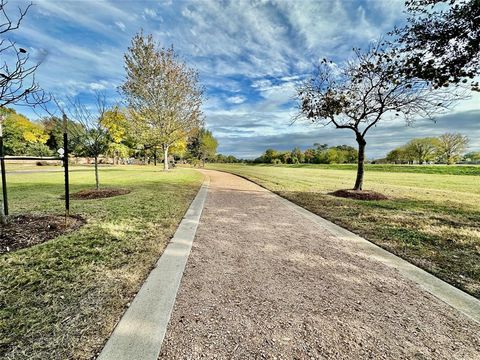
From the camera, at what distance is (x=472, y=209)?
718 centimetres

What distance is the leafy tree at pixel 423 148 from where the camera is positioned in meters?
63.8

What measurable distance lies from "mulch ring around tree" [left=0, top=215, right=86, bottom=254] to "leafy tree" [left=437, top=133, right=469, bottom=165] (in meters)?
81.4

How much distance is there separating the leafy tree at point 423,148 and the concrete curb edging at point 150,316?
269ft

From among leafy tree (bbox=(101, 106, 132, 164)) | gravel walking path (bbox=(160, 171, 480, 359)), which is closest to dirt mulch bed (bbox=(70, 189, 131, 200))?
leafy tree (bbox=(101, 106, 132, 164))

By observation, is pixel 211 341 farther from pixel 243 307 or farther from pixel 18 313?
pixel 18 313

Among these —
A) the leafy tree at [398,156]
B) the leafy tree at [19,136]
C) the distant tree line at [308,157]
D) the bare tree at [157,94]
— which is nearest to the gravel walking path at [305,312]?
the bare tree at [157,94]

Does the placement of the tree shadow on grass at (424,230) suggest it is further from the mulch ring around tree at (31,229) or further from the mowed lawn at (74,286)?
the mulch ring around tree at (31,229)

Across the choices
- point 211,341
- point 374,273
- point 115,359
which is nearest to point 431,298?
point 374,273

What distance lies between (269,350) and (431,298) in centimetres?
195

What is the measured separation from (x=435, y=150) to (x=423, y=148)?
2.85 meters

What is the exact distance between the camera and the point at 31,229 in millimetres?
4098

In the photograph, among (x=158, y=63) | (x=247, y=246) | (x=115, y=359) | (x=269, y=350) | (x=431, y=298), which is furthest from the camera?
(x=158, y=63)

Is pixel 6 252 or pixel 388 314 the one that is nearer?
pixel 388 314

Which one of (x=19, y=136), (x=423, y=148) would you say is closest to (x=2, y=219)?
(x=19, y=136)
